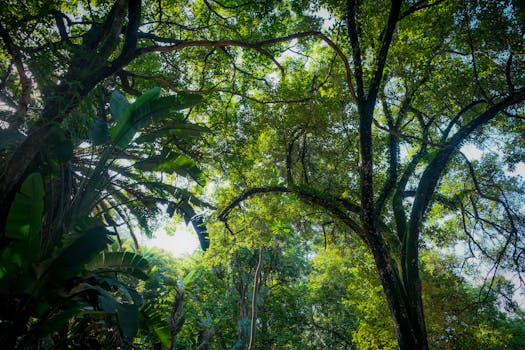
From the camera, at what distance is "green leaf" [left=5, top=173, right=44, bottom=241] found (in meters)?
3.93

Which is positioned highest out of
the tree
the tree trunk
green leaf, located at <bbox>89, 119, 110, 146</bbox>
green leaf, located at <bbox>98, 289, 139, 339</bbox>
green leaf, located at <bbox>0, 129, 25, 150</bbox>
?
the tree

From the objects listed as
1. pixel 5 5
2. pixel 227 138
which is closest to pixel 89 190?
pixel 5 5

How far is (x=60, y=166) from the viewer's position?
5.27m

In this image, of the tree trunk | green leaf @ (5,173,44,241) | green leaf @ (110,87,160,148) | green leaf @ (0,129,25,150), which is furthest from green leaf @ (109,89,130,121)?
the tree trunk

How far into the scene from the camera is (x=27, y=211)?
397 cm

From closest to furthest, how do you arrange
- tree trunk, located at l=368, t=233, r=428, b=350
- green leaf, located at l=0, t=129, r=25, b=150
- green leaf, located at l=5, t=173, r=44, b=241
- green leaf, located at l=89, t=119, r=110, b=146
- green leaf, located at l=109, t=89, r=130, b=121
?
1. green leaf, located at l=5, t=173, r=44, b=241
2. green leaf, located at l=0, t=129, r=25, b=150
3. green leaf, located at l=89, t=119, r=110, b=146
4. tree trunk, located at l=368, t=233, r=428, b=350
5. green leaf, located at l=109, t=89, r=130, b=121

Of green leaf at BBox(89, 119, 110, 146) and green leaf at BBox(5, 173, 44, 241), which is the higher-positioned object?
green leaf at BBox(89, 119, 110, 146)

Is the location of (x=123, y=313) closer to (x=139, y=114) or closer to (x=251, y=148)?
(x=139, y=114)

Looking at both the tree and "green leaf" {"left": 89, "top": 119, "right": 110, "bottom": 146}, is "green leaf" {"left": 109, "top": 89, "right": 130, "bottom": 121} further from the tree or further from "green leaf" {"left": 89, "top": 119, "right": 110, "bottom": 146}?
the tree

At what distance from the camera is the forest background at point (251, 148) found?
15.8 ft

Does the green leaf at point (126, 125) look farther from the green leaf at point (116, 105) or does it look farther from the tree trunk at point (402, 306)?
the tree trunk at point (402, 306)

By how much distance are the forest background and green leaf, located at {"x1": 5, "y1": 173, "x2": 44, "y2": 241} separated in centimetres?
2

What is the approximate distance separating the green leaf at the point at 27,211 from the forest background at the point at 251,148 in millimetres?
19

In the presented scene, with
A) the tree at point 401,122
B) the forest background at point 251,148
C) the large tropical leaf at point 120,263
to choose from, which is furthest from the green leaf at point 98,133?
the tree at point 401,122
